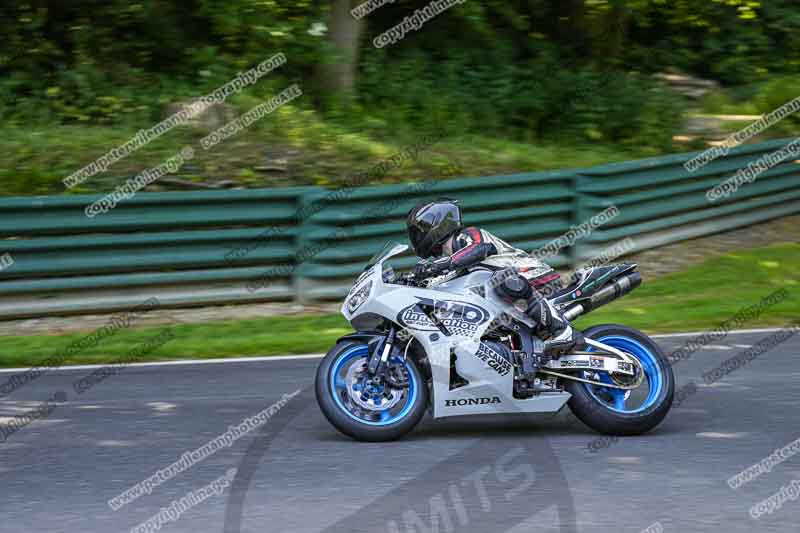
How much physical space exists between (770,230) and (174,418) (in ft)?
31.2

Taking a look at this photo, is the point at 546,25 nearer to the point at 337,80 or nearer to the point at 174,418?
the point at 337,80

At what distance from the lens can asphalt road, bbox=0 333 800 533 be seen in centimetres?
562

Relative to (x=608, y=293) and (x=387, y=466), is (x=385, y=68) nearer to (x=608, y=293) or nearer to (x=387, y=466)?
(x=608, y=293)

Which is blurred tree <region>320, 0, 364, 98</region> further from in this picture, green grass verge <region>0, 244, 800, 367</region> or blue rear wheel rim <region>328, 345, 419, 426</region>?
blue rear wheel rim <region>328, 345, 419, 426</region>

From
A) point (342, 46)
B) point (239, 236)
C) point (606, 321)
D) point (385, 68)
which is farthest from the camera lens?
point (385, 68)

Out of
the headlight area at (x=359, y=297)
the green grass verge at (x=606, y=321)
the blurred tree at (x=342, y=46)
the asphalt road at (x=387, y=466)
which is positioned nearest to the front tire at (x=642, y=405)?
the asphalt road at (x=387, y=466)

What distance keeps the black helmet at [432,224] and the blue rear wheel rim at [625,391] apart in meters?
1.17

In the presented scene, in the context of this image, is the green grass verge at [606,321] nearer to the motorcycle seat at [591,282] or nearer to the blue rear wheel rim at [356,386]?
the blue rear wheel rim at [356,386]

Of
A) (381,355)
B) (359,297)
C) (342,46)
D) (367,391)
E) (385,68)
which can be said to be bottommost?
(385,68)

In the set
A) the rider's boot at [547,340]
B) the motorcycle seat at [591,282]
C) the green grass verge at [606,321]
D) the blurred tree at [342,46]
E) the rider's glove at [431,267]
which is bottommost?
the green grass verge at [606,321]

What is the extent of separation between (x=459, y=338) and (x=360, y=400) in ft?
2.38

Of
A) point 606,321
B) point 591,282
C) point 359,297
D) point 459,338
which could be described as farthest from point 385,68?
point 459,338

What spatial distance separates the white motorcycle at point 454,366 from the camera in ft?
22.7

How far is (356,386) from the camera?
6969mm
